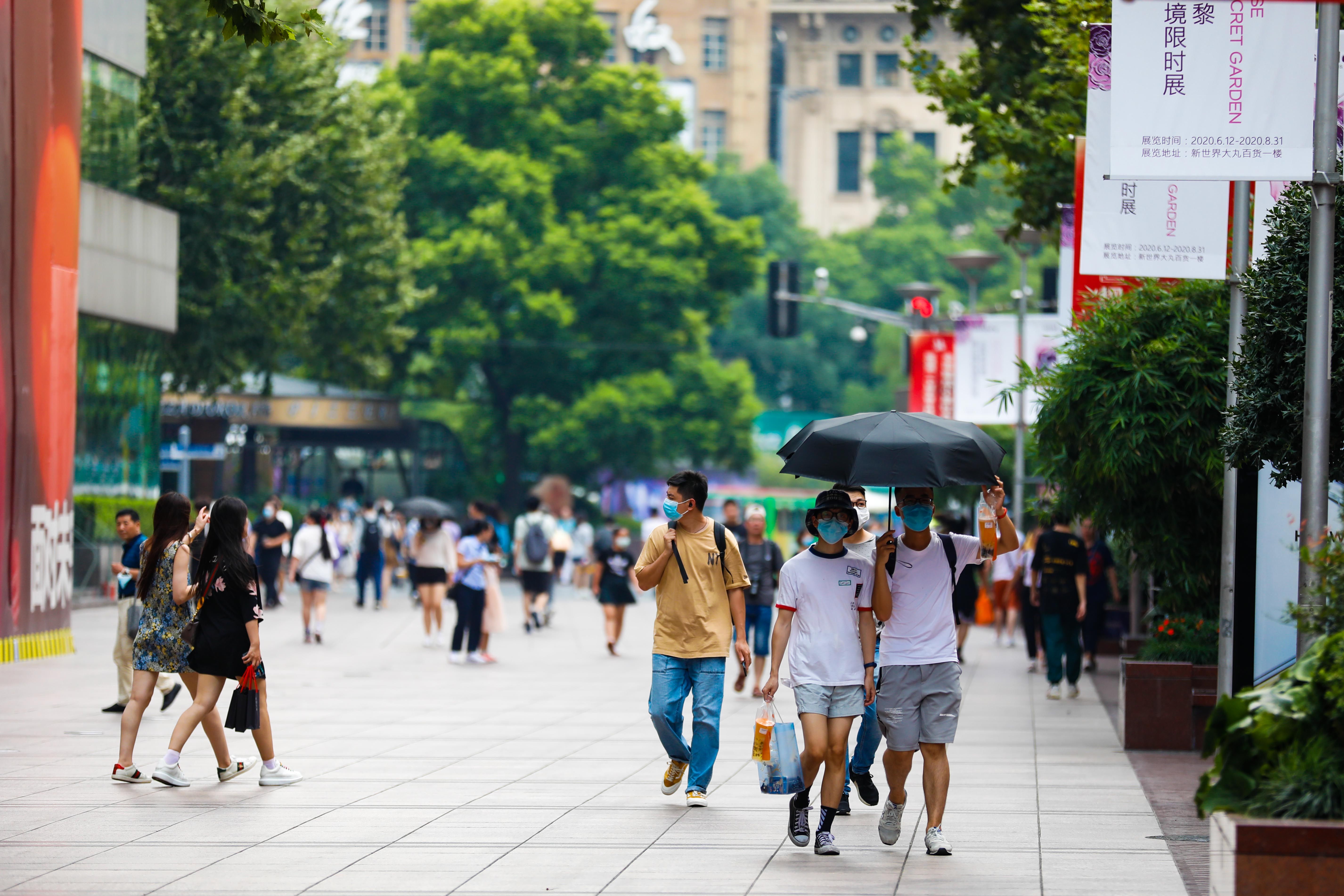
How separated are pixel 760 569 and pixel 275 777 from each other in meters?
5.98

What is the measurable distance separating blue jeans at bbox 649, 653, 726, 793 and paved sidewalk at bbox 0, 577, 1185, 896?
0.81 ft

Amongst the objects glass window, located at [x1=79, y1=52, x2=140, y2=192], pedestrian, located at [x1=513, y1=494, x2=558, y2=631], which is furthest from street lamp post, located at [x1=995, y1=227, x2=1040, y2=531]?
glass window, located at [x1=79, y1=52, x2=140, y2=192]

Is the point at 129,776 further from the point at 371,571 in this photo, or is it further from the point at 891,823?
the point at 371,571

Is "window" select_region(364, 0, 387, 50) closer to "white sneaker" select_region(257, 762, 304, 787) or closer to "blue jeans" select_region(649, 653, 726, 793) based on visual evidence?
"white sneaker" select_region(257, 762, 304, 787)

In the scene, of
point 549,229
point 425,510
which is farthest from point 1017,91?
point 549,229

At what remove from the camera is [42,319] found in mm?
17688

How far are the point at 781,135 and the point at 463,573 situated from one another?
3202 inches

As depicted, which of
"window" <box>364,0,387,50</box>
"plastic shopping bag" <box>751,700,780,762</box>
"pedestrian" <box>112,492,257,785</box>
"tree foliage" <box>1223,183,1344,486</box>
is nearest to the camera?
"plastic shopping bag" <box>751,700,780,762</box>

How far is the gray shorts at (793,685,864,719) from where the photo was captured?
7.93 meters

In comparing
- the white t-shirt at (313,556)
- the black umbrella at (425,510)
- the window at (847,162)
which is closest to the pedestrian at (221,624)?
the black umbrella at (425,510)

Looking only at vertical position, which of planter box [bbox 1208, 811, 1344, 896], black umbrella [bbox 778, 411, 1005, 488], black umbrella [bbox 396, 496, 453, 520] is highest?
black umbrella [bbox 778, 411, 1005, 488]

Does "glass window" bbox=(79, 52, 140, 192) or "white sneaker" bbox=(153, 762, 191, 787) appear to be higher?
"glass window" bbox=(79, 52, 140, 192)

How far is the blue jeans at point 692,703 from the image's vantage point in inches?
367

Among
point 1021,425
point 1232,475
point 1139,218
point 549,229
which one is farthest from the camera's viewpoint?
point 549,229
